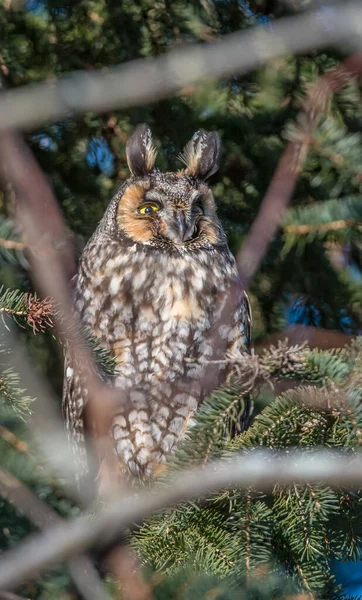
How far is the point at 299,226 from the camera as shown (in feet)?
7.20

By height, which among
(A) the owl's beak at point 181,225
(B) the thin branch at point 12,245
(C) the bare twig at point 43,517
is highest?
(B) the thin branch at point 12,245

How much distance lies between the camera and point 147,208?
2.47 meters

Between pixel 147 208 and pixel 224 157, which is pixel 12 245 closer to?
pixel 147 208

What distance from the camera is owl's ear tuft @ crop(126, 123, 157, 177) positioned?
2.40 meters

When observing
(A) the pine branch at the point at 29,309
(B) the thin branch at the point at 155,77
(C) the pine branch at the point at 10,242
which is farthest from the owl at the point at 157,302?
(B) the thin branch at the point at 155,77

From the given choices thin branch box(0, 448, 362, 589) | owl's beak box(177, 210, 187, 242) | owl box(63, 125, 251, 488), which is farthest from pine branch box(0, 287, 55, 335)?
owl's beak box(177, 210, 187, 242)

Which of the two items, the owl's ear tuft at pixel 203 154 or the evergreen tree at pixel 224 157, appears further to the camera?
the owl's ear tuft at pixel 203 154

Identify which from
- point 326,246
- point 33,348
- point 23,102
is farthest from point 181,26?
point 23,102

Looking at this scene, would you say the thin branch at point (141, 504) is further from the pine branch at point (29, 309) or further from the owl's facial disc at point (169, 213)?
the owl's facial disc at point (169, 213)

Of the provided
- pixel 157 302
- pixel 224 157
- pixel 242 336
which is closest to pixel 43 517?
pixel 157 302

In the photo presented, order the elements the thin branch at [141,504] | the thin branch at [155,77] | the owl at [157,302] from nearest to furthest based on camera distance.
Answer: the thin branch at [155,77]
the thin branch at [141,504]
the owl at [157,302]

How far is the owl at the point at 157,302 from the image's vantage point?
235 cm

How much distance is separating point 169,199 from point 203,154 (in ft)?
0.62

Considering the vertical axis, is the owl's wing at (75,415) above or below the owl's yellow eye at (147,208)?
below
